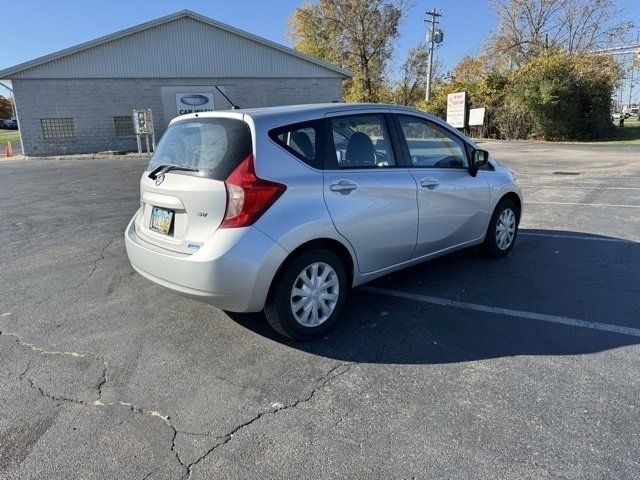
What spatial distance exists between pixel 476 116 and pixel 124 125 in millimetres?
21463

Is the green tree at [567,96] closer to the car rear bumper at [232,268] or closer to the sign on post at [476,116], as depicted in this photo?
the sign on post at [476,116]

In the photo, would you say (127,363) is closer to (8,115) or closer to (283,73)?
(283,73)

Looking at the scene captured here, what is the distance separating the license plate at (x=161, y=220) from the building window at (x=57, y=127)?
→ 27.5 meters

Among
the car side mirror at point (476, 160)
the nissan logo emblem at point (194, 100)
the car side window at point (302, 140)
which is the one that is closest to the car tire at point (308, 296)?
the car side window at point (302, 140)

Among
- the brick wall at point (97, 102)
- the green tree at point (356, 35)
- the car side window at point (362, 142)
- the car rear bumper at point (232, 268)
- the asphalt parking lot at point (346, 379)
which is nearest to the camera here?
the asphalt parking lot at point (346, 379)

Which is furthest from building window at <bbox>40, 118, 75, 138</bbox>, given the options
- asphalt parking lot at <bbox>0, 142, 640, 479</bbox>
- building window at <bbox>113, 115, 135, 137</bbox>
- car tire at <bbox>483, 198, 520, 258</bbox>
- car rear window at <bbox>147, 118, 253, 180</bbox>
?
car tire at <bbox>483, 198, 520, 258</bbox>

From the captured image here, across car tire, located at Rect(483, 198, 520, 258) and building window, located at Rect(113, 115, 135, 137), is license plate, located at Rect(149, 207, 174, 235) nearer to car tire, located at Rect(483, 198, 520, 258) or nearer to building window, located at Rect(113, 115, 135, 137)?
car tire, located at Rect(483, 198, 520, 258)

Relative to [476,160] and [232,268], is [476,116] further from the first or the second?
[232,268]

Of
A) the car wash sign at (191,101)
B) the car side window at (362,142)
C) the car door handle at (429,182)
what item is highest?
the car wash sign at (191,101)

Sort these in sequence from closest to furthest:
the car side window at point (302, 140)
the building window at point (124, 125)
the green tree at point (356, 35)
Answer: the car side window at point (302, 140)
the building window at point (124, 125)
the green tree at point (356, 35)

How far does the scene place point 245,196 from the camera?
3273 millimetres

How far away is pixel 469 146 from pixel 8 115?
96825 millimetres

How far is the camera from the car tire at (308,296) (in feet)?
11.4

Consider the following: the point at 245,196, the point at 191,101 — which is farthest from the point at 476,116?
the point at 245,196
